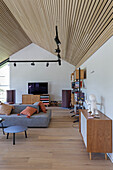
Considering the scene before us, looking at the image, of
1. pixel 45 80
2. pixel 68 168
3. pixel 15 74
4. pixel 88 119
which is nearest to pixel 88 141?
pixel 88 119

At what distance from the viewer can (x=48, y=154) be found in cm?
269

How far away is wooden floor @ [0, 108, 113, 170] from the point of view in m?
2.30

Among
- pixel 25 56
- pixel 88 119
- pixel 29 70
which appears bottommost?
pixel 88 119

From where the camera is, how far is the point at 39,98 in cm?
807

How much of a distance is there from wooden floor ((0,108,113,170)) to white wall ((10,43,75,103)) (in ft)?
16.7

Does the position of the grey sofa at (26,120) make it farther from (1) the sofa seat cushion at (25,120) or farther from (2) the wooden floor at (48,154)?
(2) the wooden floor at (48,154)

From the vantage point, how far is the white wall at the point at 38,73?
869 centimetres

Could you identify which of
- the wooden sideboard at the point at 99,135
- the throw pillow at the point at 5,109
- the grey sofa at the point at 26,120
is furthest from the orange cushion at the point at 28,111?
the wooden sideboard at the point at 99,135

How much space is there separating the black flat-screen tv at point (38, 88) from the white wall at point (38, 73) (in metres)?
0.32

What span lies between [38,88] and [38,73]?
3.39 feet

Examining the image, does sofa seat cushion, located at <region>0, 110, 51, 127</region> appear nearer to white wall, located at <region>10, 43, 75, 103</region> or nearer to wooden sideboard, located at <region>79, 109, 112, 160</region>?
wooden sideboard, located at <region>79, 109, 112, 160</region>

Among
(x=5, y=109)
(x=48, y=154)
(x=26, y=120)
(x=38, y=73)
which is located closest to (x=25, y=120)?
(x=26, y=120)

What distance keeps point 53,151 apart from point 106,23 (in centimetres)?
274

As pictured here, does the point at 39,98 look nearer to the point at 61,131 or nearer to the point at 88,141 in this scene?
the point at 61,131
